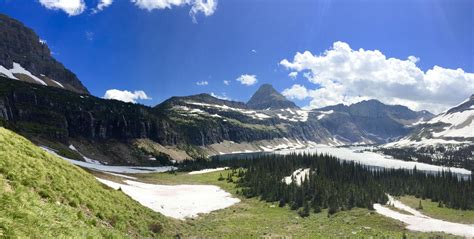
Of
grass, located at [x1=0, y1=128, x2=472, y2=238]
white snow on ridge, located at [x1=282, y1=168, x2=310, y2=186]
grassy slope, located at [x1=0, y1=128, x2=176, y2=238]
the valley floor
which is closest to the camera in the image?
grassy slope, located at [x1=0, y1=128, x2=176, y2=238]

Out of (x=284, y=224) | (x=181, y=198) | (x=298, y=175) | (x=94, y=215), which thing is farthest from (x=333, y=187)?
(x=94, y=215)

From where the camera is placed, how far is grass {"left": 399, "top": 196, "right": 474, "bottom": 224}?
8746 centimetres

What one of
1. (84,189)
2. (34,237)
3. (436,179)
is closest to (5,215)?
(34,237)

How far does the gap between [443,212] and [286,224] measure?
53.3m

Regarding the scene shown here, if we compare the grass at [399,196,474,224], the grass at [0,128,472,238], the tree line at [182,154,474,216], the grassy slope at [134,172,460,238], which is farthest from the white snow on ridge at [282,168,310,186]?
the grassy slope at [134,172,460,238]

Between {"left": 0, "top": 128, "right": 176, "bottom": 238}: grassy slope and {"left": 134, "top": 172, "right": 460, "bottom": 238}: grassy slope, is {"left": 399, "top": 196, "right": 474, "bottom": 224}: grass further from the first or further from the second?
{"left": 0, "top": 128, "right": 176, "bottom": 238}: grassy slope

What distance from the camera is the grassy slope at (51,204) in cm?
1388

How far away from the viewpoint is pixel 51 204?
21109mm

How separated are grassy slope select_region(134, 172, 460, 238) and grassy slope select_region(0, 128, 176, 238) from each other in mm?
13629

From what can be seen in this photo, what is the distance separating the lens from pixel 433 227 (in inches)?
2768

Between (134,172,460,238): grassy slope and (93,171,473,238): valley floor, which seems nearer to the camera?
(93,171,473,238): valley floor

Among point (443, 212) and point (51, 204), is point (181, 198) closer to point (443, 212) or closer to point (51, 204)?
point (443, 212)

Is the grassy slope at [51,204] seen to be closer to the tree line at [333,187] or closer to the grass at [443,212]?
the tree line at [333,187]

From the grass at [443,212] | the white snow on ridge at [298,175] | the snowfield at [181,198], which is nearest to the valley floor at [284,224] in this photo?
the grass at [443,212]
